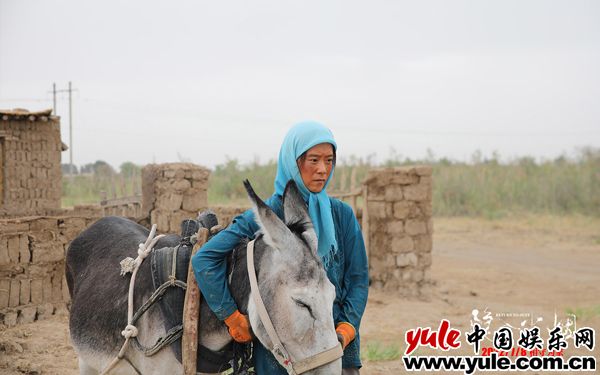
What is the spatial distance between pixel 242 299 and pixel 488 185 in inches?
818

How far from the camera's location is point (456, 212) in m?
21.0

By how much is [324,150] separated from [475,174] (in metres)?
22.1

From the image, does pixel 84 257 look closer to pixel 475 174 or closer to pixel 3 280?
pixel 3 280

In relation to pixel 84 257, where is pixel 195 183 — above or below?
above

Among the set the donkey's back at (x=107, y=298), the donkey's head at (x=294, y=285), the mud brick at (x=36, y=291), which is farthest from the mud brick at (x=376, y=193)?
the donkey's head at (x=294, y=285)

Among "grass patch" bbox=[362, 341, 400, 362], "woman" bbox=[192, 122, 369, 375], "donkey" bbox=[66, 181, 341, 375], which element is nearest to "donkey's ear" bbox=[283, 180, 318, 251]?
"donkey" bbox=[66, 181, 341, 375]

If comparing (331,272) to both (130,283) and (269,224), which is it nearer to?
(269,224)

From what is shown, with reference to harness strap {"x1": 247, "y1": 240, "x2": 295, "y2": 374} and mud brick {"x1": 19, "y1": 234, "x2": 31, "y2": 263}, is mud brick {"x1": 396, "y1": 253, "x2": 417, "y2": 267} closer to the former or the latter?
mud brick {"x1": 19, "y1": 234, "x2": 31, "y2": 263}

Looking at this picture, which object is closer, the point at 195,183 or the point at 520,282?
the point at 195,183

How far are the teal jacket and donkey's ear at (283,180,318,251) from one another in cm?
21

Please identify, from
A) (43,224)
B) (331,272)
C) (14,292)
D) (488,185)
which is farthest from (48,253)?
(488,185)

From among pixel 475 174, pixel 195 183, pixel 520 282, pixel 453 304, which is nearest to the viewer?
pixel 195 183

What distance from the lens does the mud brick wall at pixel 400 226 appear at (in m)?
9.28

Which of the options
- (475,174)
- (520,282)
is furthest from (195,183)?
(475,174)
